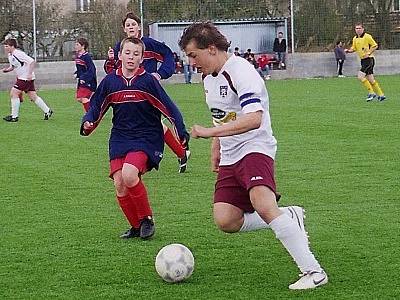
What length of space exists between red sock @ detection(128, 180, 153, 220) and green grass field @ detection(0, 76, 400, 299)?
0.78 ft

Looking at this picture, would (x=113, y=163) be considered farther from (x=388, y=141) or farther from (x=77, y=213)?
(x=388, y=141)

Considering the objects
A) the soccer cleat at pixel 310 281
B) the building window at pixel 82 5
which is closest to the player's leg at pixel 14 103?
the soccer cleat at pixel 310 281

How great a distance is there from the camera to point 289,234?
226 inches

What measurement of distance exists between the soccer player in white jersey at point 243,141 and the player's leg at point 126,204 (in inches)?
60.3

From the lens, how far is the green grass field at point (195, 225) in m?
6.03

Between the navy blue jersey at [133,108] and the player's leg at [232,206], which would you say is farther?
the navy blue jersey at [133,108]

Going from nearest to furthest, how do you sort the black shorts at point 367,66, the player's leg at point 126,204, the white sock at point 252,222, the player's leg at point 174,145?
1. the white sock at point 252,222
2. the player's leg at point 126,204
3. the player's leg at point 174,145
4. the black shorts at point 367,66

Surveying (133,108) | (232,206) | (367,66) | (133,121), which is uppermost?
(133,108)

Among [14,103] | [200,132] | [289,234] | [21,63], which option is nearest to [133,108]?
[200,132]

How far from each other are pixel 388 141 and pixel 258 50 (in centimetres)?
2718

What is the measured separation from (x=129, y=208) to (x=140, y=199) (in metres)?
0.13

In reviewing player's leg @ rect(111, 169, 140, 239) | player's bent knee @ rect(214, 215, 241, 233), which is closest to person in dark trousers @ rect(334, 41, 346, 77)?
player's leg @ rect(111, 169, 140, 239)

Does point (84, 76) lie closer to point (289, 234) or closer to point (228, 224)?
point (228, 224)

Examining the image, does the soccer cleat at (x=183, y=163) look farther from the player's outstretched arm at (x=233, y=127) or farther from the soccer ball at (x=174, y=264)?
the player's outstretched arm at (x=233, y=127)
